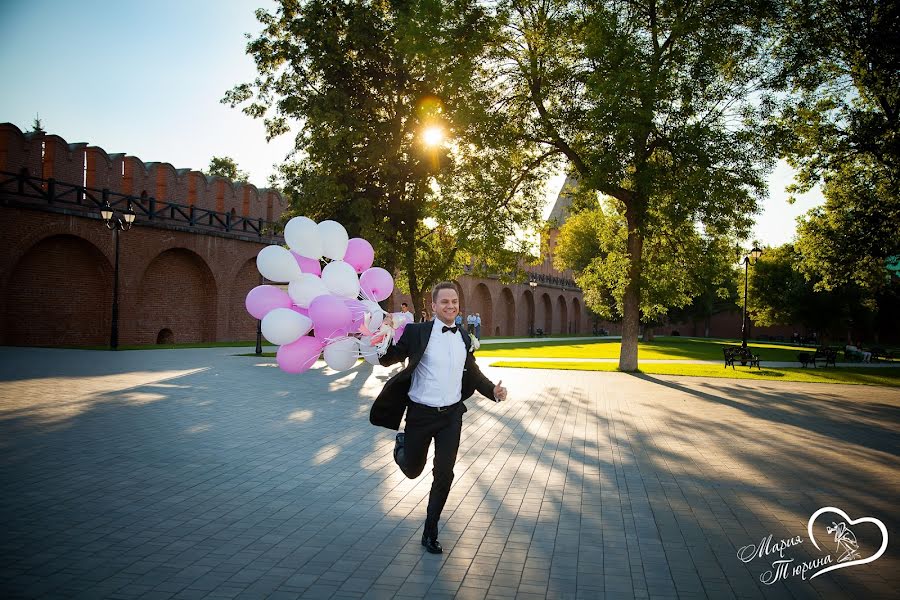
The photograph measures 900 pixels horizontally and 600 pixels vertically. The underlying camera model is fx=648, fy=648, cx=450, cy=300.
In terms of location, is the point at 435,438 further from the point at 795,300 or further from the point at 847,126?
the point at 795,300

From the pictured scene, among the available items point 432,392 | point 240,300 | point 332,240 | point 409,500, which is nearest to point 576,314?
point 240,300

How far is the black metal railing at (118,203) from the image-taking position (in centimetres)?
2355

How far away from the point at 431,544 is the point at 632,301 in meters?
19.0

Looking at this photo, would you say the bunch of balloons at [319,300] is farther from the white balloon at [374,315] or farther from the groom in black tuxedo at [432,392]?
the groom in black tuxedo at [432,392]

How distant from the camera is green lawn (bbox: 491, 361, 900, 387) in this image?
21.8 metres

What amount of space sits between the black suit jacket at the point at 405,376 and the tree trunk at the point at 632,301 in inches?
655

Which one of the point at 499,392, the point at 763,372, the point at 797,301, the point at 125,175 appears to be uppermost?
the point at 125,175

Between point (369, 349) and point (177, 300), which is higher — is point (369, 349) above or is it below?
below

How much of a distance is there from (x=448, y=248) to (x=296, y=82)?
8.75m

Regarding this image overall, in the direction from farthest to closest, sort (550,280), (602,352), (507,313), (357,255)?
(550,280) → (507,313) → (602,352) → (357,255)

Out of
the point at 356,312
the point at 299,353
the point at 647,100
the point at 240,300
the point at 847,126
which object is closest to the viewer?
the point at 356,312

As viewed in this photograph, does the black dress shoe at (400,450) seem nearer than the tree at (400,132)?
Yes

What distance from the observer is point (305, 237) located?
5.60 metres

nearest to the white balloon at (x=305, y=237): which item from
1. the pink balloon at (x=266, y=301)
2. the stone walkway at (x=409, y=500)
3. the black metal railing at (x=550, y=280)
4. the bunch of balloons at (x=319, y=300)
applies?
the bunch of balloons at (x=319, y=300)
